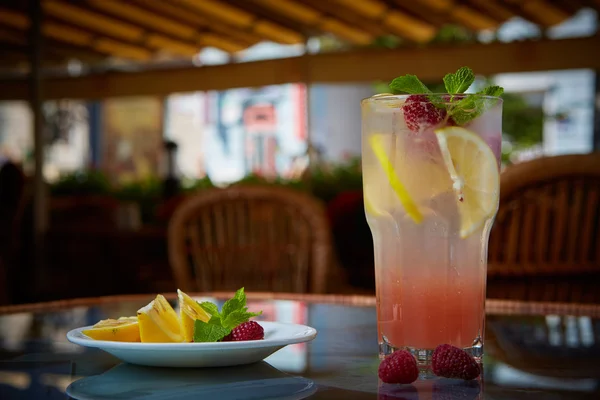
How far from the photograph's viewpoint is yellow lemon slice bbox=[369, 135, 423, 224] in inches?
31.5

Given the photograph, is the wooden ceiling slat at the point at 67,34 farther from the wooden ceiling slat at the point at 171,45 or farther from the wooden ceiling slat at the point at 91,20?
the wooden ceiling slat at the point at 171,45

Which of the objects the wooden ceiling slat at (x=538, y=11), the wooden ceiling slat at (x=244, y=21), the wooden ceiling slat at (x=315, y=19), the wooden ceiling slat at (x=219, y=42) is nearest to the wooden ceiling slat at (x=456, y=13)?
the wooden ceiling slat at (x=538, y=11)

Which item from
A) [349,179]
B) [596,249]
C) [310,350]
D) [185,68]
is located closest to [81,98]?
[185,68]

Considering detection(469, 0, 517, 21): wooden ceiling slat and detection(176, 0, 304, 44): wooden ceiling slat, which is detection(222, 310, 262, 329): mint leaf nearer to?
detection(176, 0, 304, 44): wooden ceiling slat

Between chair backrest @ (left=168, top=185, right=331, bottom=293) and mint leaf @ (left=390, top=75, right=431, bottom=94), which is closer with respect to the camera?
mint leaf @ (left=390, top=75, right=431, bottom=94)

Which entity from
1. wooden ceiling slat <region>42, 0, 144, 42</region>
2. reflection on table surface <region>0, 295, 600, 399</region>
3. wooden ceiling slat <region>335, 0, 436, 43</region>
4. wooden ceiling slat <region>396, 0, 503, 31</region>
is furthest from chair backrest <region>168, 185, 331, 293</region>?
wooden ceiling slat <region>42, 0, 144, 42</region>

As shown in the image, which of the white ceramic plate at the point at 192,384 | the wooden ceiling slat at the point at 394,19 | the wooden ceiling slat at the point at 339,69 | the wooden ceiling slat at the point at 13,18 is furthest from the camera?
the wooden ceiling slat at the point at 13,18

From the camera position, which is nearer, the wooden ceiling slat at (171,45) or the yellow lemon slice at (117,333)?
the yellow lemon slice at (117,333)

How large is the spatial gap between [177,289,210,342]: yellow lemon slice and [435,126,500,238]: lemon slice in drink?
26 cm

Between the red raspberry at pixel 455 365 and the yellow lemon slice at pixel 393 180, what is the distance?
0.54ft

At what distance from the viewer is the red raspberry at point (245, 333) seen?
0.75m

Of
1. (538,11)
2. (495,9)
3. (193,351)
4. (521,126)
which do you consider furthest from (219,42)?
(521,126)

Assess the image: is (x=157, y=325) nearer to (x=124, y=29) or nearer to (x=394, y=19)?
(x=394, y=19)

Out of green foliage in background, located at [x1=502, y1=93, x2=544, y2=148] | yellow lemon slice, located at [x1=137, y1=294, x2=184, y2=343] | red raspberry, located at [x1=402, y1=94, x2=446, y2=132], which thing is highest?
green foliage in background, located at [x1=502, y1=93, x2=544, y2=148]
